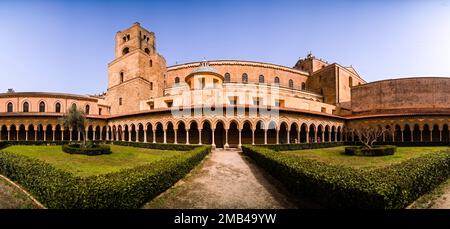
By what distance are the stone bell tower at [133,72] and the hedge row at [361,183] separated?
28048 millimetres

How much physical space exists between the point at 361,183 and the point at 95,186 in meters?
6.04

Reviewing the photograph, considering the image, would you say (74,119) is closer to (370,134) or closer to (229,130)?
(229,130)

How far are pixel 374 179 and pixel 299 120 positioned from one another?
19505mm

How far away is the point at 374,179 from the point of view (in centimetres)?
555

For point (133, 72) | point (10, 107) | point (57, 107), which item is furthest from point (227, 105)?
point (10, 107)

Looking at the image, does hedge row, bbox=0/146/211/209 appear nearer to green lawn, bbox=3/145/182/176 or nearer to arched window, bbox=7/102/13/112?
green lawn, bbox=3/145/182/176

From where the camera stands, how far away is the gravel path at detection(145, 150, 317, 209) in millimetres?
6766

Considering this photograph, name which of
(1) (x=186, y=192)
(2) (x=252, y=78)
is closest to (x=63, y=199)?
(1) (x=186, y=192)

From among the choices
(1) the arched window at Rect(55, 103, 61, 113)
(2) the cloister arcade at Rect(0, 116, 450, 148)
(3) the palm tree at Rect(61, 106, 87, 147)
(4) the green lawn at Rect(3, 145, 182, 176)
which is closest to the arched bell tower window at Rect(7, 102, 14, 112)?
(2) the cloister arcade at Rect(0, 116, 450, 148)

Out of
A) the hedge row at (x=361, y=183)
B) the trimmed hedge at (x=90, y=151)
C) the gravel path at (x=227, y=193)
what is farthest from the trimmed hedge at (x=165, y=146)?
the hedge row at (x=361, y=183)

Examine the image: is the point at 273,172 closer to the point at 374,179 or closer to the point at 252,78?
the point at 374,179

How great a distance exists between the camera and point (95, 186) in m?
5.16

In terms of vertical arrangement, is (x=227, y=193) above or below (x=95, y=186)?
below

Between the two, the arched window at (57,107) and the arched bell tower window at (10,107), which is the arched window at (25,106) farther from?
the arched window at (57,107)
